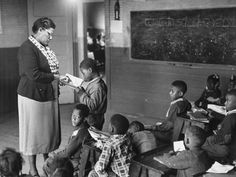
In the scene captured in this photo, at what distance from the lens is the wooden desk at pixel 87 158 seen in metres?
2.83

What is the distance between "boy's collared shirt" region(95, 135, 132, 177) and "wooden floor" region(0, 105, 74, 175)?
149 centimetres

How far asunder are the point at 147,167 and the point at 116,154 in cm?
32

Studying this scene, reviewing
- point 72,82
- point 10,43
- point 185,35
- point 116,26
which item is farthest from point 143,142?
point 10,43

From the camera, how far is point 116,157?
2.65 meters

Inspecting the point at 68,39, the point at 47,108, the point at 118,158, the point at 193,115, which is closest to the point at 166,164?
the point at 118,158

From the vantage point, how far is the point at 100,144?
2785mm

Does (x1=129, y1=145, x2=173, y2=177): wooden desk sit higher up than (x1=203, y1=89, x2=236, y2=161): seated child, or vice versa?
(x1=203, y1=89, x2=236, y2=161): seated child

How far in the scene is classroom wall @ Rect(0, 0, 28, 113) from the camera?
20.8 feet

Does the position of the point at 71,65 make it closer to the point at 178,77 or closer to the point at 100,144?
the point at 178,77

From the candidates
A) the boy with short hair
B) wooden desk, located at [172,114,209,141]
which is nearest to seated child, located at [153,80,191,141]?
wooden desk, located at [172,114,209,141]

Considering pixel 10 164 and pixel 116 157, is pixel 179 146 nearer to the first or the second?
pixel 116 157

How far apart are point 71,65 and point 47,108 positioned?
356cm

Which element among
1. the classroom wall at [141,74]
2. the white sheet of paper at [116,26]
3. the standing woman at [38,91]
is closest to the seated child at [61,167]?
the standing woman at [38,91]

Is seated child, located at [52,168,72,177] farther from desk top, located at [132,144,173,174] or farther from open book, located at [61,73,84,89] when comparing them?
open book, located at [61,73,84,89]
